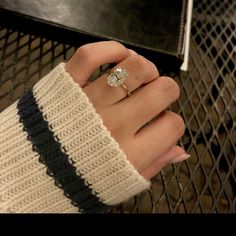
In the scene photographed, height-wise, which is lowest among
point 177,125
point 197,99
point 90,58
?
point 197,99

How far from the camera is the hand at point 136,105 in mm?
528

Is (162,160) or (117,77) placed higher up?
(117,77)

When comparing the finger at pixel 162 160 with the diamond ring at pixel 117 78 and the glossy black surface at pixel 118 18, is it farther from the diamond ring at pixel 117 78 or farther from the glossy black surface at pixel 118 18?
the glossy black surface at pixel 118 18

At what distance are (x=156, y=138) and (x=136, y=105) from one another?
6cm

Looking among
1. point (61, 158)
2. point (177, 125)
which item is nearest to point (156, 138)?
point (177, 125)

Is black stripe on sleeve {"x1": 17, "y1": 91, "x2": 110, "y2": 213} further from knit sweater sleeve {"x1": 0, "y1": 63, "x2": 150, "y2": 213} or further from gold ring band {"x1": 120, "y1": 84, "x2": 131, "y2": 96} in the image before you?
gold ring band {"x1": 120, "y1": 84, "x2": 131, "y2": 96}

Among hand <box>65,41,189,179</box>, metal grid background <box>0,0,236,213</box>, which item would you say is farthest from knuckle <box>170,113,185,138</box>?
metal grid background <box>0,0,236,213</box>

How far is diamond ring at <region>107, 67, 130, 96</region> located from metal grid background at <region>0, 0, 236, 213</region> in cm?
29

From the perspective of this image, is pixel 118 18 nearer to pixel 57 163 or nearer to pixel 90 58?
pixel 90 58

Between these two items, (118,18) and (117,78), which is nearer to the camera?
(117,78)

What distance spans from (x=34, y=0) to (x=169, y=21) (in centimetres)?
34

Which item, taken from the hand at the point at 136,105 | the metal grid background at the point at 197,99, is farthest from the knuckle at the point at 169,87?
the metal grid background at the point at 197,99

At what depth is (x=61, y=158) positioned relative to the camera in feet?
1.73

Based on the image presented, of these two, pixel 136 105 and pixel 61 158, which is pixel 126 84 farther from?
pixel 61 158
